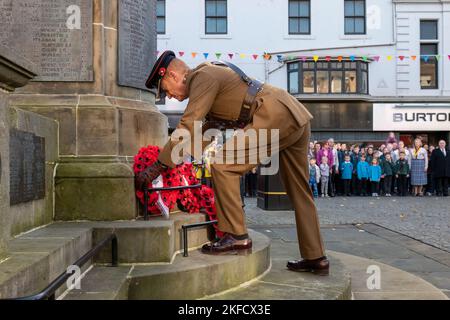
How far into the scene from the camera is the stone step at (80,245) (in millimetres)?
2570

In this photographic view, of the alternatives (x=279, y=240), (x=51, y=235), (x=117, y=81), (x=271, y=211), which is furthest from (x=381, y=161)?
(x=51, y=235)

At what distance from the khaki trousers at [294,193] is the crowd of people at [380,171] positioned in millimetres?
13236

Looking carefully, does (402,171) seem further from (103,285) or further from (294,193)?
(103,285)

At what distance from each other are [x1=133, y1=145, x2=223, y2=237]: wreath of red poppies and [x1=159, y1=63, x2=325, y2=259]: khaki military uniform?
569 millimetres

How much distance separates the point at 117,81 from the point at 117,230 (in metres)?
1.67

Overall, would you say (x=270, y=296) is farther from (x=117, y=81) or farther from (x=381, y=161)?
Answer: (x=381, y=161)

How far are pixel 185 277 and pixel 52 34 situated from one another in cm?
254

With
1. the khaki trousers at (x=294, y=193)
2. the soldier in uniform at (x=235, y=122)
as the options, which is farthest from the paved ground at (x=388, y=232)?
the soldier in uniform at (x=235, y=122)

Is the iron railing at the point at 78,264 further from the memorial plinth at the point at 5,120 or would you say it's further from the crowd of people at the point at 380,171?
the crowd of people at the point at 380,171

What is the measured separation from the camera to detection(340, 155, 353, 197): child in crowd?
17.5 metres

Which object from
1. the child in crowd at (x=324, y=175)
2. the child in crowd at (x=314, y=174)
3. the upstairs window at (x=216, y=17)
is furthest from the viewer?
the upstairs window at (x=216, y=17)

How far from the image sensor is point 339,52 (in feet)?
82.4

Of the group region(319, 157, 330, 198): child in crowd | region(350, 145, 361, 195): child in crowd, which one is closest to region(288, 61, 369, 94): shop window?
region(350, 145, 361, 195): child in crowd

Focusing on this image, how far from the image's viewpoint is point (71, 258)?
327 cm
